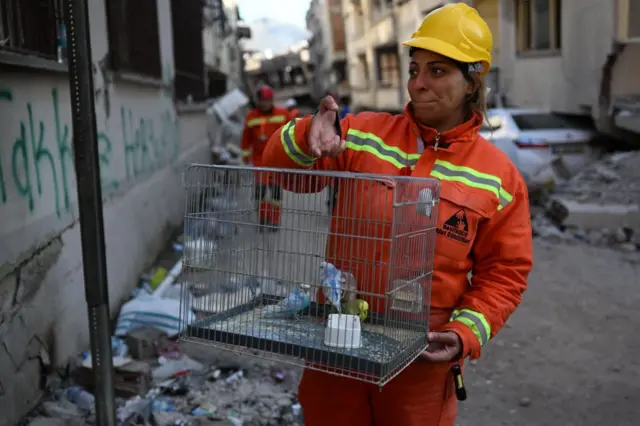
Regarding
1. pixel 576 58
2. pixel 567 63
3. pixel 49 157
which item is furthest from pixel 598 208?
pixel 49 157

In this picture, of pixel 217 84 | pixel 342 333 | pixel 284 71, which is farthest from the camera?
pixel 284 71

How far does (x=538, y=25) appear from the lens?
16016 mm

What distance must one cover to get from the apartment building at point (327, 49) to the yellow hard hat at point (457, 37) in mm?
33545

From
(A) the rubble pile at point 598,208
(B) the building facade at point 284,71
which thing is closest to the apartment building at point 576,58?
(A) the rubble pile at point 598,208

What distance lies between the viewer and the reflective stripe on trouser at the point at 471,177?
2.19 m

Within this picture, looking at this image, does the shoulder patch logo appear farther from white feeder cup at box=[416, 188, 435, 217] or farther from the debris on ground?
the debris on ground

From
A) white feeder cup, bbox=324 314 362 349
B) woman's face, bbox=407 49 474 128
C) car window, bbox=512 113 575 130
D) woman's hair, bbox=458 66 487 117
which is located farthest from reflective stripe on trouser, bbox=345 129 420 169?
car window, bbox=512 113 575 130

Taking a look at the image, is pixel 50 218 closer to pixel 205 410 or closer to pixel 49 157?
pixel 49 157

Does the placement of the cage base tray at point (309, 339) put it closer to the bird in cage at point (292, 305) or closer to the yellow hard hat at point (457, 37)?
the bird in cage at point (292, 305)

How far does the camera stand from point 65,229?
4.29 m

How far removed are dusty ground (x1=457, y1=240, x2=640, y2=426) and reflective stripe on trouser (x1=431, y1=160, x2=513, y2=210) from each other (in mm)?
2400

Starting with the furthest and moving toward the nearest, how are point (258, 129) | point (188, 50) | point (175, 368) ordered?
point (188, 50), point (258, 129), point (175, 368)

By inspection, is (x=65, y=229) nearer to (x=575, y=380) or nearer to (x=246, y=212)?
(x=246, y=212)

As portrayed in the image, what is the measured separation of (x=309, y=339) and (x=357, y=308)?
18 centimetres
